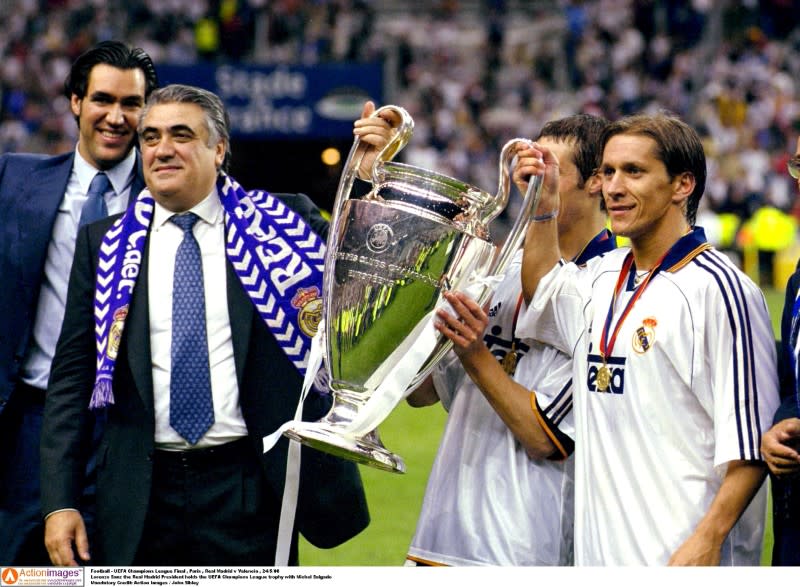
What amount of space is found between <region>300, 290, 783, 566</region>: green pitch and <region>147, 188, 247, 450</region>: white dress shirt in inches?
100

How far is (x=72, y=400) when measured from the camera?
3314 millimetres

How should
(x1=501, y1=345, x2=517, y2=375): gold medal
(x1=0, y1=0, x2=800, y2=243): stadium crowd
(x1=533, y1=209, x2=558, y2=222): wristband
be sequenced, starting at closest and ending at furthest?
(x1=533, y1=209, x2=558, y2=222): wristband → (x1=501, y1=345, x2=517, y2=375): gold medal → (x1=0, y1=0, x2=800, y2=243): stadium crowd

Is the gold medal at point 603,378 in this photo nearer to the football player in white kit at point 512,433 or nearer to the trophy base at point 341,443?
the football player in white kit at point 512,433

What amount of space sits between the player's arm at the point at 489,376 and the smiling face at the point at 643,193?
1.20 ft

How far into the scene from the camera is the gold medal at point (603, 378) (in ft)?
9.12

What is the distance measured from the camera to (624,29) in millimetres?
23953

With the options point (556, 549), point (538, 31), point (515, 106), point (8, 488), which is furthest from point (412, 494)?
point (538, 31)

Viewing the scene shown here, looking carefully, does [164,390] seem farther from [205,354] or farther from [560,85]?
[560,85]

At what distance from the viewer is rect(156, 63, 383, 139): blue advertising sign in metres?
18.7

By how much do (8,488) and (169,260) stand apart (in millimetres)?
907

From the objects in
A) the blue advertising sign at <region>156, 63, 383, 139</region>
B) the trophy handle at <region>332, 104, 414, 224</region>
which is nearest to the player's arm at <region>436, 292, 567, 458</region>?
the trophy handle at <region>332, 104, 414, 224</region>

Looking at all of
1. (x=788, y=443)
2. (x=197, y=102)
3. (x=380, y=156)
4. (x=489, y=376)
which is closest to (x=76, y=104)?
(x=197, y=102)

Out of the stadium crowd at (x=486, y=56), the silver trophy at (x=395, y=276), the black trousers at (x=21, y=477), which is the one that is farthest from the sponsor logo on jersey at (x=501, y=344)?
the stadium crowd at (x=486, y=56)

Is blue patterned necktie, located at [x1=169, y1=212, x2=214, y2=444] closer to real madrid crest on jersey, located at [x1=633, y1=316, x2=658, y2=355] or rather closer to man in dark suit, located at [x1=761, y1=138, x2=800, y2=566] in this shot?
real madrid crest on jersey, located at [x1=633, y1=316, x2=658, y2=355]
